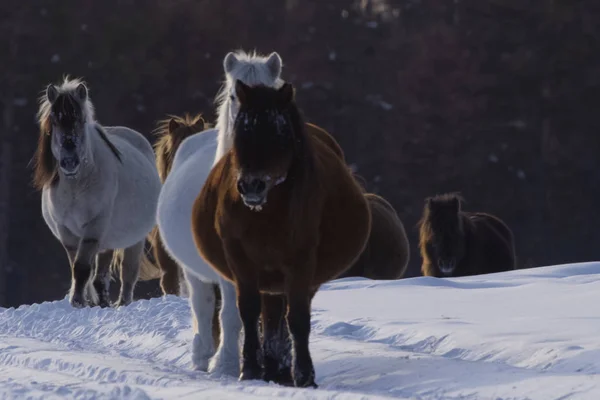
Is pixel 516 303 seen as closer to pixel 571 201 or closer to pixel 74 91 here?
pixel 74 91

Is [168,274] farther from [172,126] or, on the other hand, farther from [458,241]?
[458,241]

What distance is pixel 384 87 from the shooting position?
32.2m

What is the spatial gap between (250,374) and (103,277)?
6864 millimetres

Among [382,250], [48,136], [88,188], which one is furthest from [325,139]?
[382,250]

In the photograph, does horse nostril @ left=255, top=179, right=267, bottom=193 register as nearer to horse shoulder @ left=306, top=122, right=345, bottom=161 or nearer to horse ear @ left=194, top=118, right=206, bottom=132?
horse shoulder @ left=306, top=122, right=345, bottom=161

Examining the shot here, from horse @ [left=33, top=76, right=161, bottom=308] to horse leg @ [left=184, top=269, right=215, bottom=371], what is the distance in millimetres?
2997

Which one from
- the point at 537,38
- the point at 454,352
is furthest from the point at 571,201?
the point at 454,352

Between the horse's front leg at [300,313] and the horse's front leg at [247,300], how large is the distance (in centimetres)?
20

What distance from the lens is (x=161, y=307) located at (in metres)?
10.8

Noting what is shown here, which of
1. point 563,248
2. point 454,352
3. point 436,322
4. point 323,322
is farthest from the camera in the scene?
point 563,248

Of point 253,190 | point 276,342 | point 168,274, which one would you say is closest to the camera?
point 253,190

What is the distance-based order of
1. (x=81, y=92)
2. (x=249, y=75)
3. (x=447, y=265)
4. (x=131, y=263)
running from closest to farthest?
(x=249, y=75)
(x=81, y=92)
(x=131, y=263)
(x=447, y=265)

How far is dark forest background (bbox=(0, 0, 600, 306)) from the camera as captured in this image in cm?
3027

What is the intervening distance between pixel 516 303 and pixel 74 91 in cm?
454
